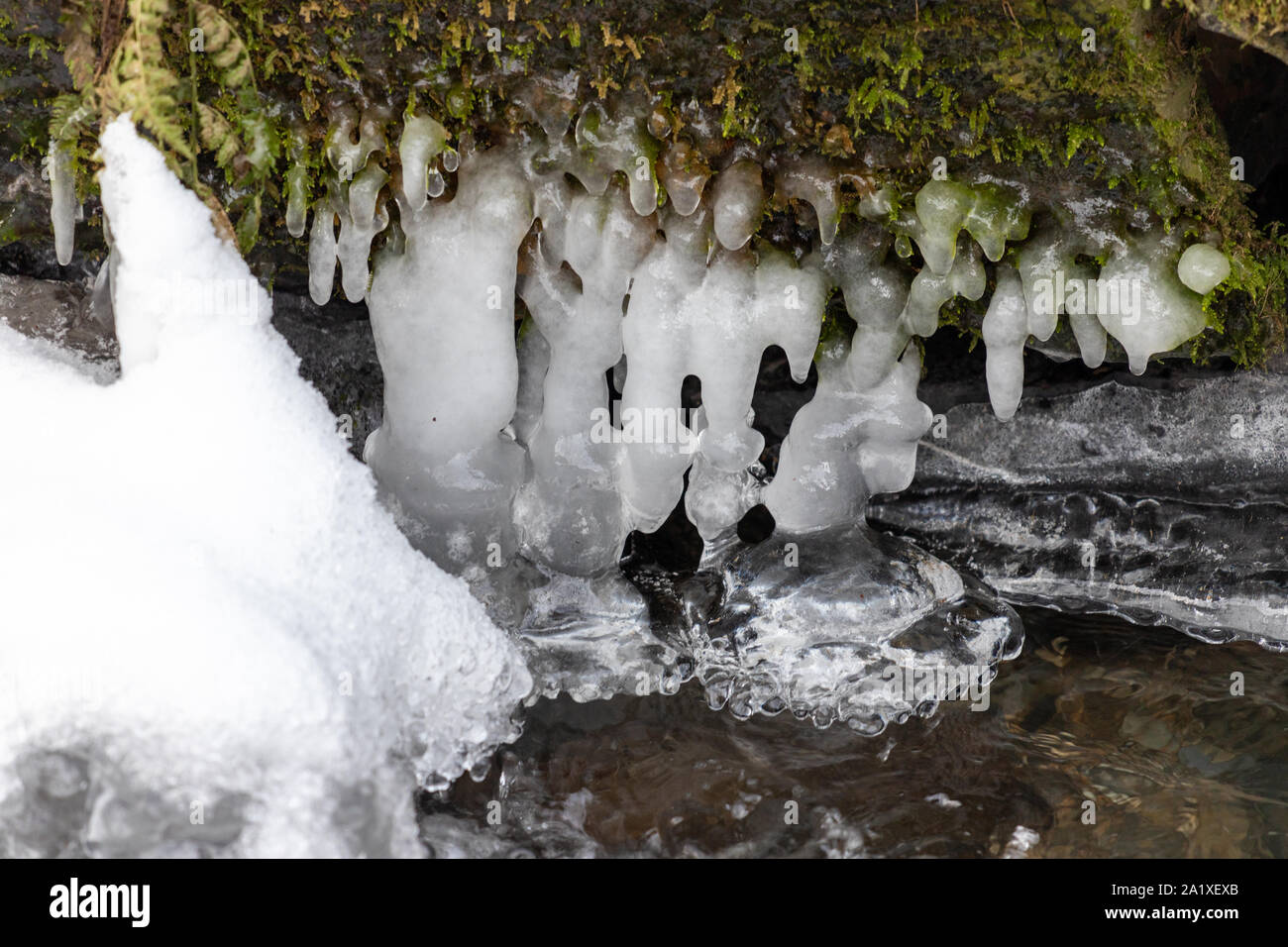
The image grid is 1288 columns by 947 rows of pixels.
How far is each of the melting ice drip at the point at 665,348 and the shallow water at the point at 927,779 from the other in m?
0.19

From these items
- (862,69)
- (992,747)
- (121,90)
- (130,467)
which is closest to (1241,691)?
(992,747)

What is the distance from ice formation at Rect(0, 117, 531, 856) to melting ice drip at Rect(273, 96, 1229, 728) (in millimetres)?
304

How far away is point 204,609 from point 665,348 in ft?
4.44

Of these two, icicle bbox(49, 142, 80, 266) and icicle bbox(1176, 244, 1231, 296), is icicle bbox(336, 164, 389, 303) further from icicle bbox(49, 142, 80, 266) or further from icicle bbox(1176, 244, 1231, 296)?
icicle bbox(1176, 244, 1231, 296)

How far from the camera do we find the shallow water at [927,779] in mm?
2574

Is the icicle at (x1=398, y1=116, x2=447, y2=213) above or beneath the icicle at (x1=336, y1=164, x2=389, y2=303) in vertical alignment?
above

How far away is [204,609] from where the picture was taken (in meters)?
2.39

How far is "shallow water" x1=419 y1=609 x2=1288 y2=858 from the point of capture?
257cm

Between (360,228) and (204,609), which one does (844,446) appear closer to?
(360,228)

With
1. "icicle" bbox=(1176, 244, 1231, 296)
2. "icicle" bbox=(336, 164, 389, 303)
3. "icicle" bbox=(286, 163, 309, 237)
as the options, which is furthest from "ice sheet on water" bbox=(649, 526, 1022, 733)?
"icicle" bbox=(286, 163, 309, 237)

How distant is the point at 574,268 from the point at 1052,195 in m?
Answer: 1.24

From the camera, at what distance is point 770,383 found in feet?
12.6

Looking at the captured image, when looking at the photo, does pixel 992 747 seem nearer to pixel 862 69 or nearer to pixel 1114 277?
pixel 1114 277

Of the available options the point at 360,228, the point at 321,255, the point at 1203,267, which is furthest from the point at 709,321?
the point at 1203,267
